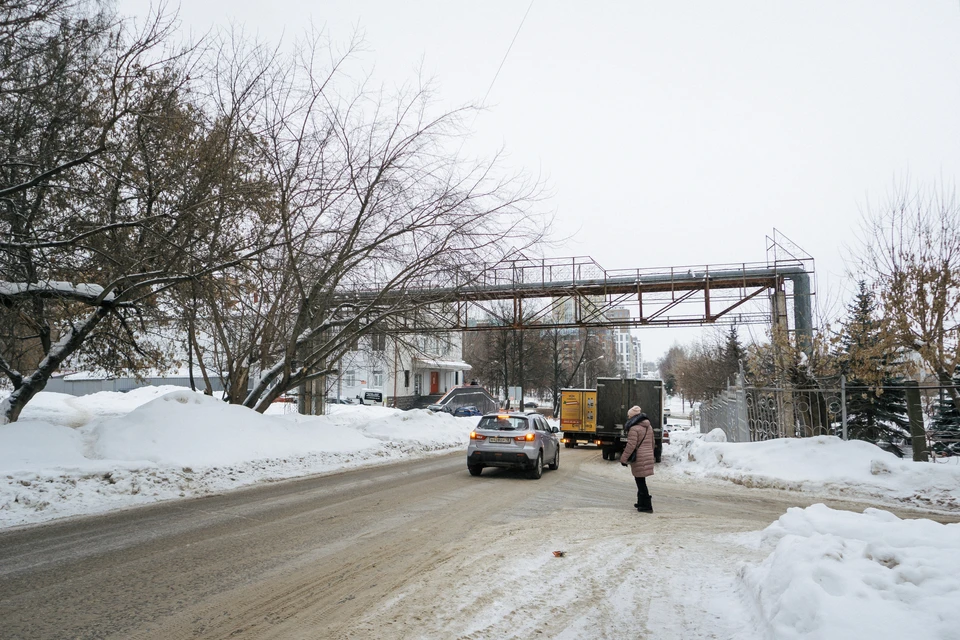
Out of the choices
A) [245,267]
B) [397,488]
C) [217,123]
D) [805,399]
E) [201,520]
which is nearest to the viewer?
[201,520]

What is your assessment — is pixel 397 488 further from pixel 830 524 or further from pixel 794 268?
pixel 794 268

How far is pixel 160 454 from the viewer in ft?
40.3

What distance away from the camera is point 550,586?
219 inches

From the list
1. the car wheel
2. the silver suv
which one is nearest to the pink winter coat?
the silver suv

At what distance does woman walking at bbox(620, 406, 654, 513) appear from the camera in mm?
10195

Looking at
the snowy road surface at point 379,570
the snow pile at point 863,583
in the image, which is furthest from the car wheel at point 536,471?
the snow pile at point 863,583

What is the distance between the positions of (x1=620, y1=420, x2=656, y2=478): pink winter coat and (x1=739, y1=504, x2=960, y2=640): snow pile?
475 centimetres

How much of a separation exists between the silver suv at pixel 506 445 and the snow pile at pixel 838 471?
5.05 metres

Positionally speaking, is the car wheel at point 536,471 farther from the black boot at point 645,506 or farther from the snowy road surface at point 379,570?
the black boot at point 645,506

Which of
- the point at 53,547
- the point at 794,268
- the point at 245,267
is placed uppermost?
the point at 794,268

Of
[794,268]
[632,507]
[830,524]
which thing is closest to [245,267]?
[632,507]

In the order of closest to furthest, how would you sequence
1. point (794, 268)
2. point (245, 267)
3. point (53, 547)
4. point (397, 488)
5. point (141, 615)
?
point (141, 615), point (53, 547), point (397, 488), point (245, 267), point (794, 268)

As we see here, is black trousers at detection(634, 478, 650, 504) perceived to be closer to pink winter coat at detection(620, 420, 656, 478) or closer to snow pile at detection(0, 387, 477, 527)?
pink winter coat at detection(620, 420, 656, 478)

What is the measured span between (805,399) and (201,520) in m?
16.9
